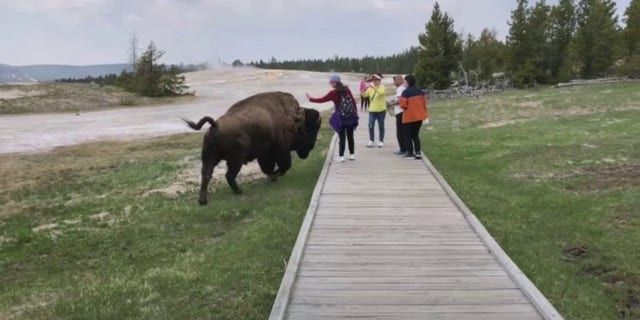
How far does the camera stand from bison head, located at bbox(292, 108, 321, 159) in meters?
13.5

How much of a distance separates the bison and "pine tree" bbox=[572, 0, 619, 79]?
128ft

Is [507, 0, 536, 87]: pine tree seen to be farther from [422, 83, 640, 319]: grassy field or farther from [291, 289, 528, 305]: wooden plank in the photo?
[291, 289, 528, 305]: wooden plank

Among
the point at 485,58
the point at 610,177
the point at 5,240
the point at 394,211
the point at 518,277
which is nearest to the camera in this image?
the point at 518,277

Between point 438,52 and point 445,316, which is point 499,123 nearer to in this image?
point 445,316

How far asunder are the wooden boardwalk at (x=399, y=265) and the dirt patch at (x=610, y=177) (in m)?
2.68

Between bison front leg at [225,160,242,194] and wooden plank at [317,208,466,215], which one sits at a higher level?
bison front leg at [225,160,242,194]

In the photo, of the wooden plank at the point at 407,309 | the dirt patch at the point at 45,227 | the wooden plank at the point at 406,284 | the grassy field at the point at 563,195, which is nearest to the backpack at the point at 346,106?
the grassy field at the point at 563,195

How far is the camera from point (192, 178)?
45.8 feet

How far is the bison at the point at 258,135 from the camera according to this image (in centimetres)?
1109

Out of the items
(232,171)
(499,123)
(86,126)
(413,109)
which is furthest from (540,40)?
(232,171)

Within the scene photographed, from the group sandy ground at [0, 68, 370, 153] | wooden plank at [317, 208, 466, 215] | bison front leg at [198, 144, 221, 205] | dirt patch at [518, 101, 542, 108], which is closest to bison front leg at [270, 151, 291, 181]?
bison front leg at [198, 144, 221, 205]

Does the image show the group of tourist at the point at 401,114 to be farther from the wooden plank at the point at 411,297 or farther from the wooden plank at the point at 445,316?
the wooden plank at the point at 445,316

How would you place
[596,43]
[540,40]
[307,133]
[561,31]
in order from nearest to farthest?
[307,133] < [596,43] < [540,40] < [561,31]

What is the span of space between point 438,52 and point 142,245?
40.7 m
